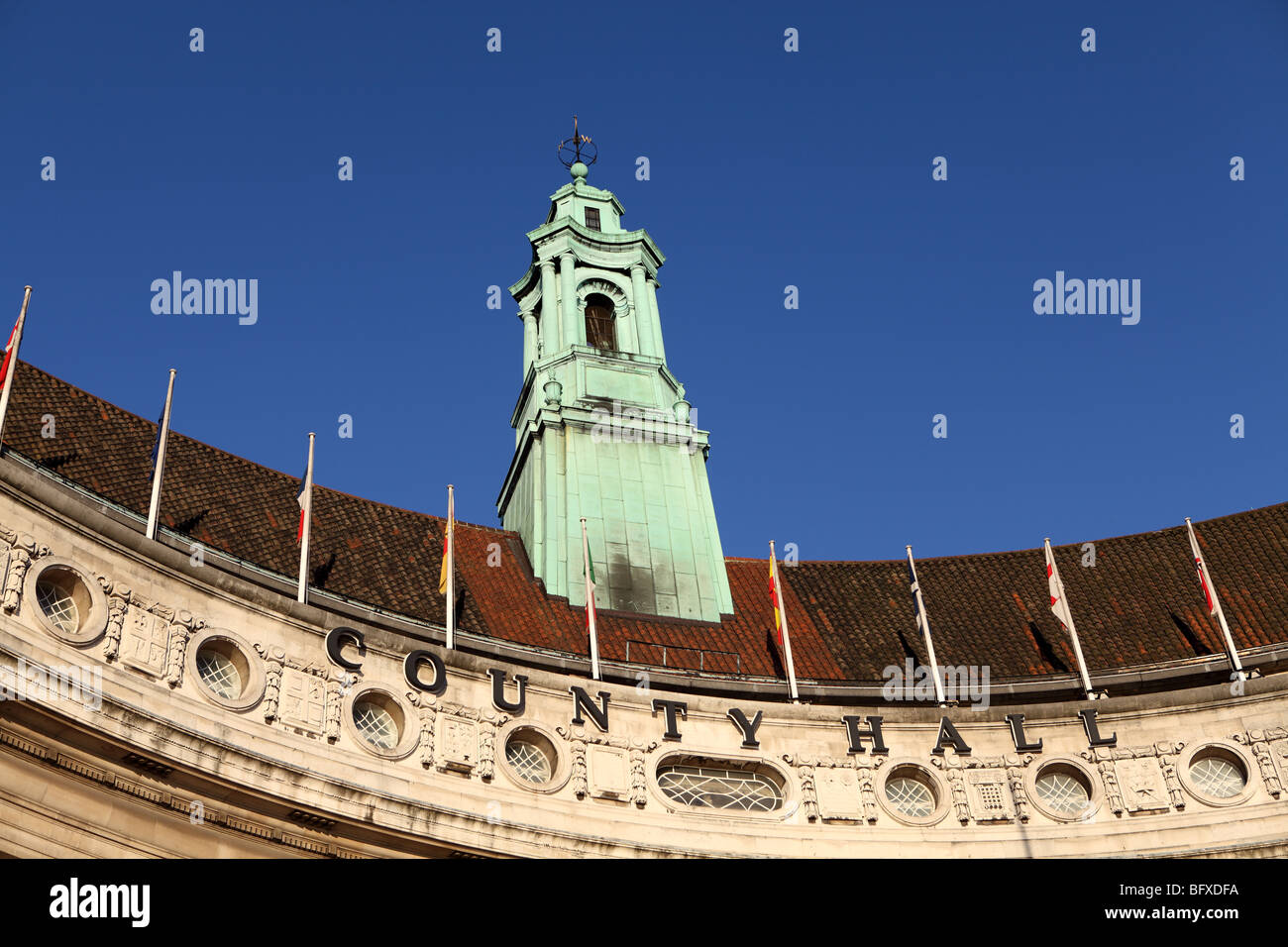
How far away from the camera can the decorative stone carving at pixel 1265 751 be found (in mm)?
37625

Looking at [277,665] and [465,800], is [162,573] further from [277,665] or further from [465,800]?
[465,800]

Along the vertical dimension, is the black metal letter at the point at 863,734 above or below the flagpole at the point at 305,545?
below

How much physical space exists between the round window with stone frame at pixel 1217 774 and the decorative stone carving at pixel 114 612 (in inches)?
1025

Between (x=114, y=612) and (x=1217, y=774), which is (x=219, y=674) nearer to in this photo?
(x=114, y=612)

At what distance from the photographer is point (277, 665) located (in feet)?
108

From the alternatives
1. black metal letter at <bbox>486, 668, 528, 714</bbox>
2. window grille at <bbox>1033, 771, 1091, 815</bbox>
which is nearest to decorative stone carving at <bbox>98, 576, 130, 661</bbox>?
black metal letter at <bbox>486, 668, 528, 714</bbox>

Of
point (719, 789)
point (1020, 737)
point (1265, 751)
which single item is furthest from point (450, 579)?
point (1265, 751)

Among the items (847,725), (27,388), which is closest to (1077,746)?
(847,725)

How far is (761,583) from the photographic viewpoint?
48156 millimetres

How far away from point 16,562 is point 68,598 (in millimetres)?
1543

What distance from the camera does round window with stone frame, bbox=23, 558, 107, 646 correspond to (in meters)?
29.9

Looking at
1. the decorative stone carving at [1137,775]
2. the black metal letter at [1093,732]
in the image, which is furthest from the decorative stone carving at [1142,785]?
the black metal letter at [1093,732]

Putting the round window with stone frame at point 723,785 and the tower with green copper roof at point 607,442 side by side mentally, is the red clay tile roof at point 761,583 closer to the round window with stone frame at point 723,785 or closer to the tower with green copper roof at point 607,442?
the tower with green copper roof at point 607,442
